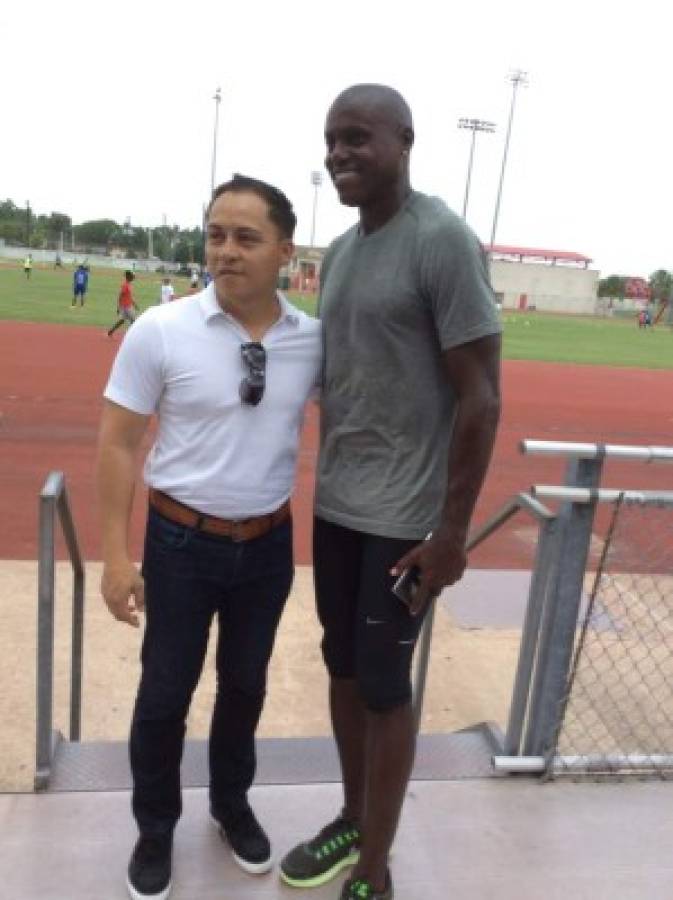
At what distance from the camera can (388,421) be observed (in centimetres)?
204

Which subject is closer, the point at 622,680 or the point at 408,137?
the point at 408,137

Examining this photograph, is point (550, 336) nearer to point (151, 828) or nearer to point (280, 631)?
point (280, 631)

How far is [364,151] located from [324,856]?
181 centimetres

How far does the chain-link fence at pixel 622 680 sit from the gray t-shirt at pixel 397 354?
79 cm

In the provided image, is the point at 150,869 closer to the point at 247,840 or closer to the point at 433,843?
the point at 247,840

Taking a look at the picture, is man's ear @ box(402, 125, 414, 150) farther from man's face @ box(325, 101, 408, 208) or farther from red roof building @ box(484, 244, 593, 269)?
red roof building @ box(484, 244, 593, 269)

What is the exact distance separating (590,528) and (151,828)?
147 centimetres

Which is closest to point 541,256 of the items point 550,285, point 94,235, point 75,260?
point 550,285

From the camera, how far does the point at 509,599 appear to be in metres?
5.13

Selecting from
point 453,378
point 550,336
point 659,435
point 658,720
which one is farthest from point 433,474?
point 550,336

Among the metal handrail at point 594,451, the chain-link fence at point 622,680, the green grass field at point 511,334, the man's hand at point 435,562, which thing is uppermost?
the metal handrail at point 594,451

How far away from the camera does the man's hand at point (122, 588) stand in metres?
2.07

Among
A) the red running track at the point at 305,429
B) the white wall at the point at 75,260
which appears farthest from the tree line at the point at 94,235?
the red running track at the point at 305,429

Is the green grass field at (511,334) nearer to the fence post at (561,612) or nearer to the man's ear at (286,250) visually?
the fence post at (561,612)
